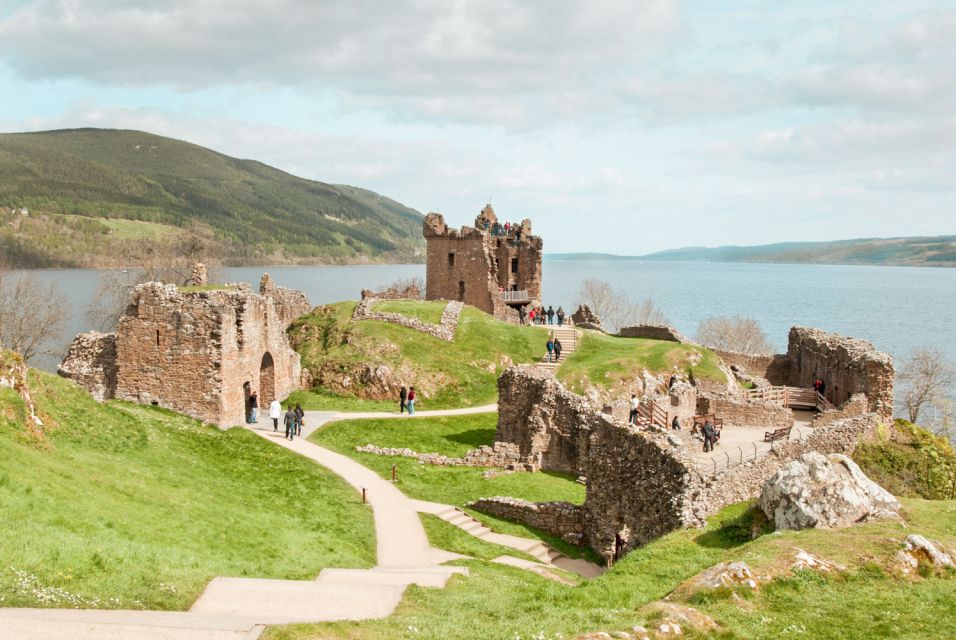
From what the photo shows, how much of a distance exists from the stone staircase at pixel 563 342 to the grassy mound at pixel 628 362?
1.27ft

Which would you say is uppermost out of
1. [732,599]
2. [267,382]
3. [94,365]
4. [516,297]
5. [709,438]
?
[516,297]

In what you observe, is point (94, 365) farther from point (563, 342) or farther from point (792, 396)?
point (792, 396)

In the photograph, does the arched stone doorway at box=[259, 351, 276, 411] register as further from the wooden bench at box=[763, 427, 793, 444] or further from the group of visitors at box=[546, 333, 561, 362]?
the wooden bench at box=[763, 427, 793, 444]

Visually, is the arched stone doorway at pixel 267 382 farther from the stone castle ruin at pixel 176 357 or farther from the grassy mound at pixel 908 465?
the grassy mound at pixel 908 465

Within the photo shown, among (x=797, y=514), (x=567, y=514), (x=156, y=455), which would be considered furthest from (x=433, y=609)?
(x=156, y=455)

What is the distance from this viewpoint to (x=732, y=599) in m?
10.8

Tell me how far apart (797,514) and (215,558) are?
1131 cm

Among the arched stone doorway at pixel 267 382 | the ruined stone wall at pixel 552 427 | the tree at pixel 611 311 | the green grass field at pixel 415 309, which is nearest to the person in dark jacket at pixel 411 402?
the arched stone doorway at pixel 267 382

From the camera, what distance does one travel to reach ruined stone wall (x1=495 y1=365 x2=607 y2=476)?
27641 mm

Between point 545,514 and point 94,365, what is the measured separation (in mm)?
19003

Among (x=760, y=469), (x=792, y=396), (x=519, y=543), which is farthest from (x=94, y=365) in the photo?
(x=792, y=396)

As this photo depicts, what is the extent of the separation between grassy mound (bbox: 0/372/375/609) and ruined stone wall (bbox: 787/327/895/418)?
2728 cm

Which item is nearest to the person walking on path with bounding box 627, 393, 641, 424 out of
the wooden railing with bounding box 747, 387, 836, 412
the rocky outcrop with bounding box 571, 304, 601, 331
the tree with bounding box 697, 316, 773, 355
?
the wooden railing with bounding box 747, 387, 836, 412

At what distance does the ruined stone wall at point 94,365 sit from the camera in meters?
28.3
